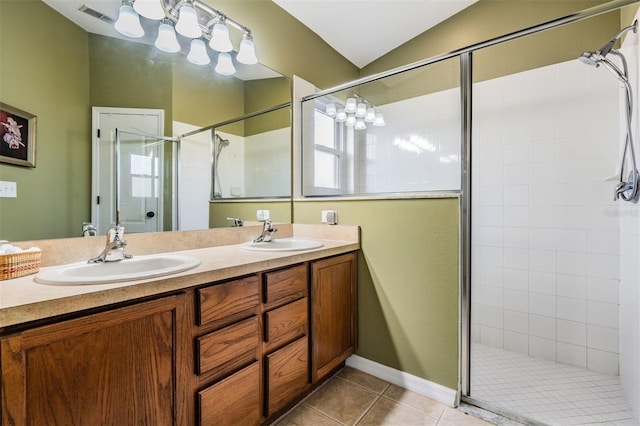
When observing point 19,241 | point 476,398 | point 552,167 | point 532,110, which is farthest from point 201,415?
point 532,110

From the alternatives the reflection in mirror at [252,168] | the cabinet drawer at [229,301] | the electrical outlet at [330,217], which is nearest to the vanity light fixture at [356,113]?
the reflection in mirror at [252,168]

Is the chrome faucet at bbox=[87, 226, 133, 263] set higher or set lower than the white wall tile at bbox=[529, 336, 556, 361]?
higher

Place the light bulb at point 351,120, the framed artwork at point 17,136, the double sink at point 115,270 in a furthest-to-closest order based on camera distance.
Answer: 1. the light bulb at point 351,120
2. the framed artwork at point 17,136
3. the double sink at point 115,270

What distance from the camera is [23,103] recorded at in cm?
105

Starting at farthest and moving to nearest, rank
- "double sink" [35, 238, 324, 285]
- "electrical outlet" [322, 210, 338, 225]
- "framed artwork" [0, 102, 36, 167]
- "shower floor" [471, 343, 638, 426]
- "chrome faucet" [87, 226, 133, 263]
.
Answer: "electrical outlet" [322, 210, 338, 225] → "shower floor" [471, 343, 638, 426] → "chrome faucet" [87, 226, 133, 263] → "framed artwork" [0, 102, 36, 167] → "double sink" [35, 238, 324, 285]

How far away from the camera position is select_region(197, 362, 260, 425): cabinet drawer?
3.37ft

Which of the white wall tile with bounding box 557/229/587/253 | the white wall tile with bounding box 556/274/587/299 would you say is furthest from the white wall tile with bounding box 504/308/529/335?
the white wall tile with bounding box 557/229/587/253

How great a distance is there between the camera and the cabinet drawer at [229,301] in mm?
1026

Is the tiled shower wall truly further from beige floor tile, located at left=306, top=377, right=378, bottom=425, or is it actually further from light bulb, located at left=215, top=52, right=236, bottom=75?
light bulb, located at left=215, top=52, right=236, bottom=75

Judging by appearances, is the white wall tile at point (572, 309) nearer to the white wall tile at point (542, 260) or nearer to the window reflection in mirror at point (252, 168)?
the white wall tile at point (542, 260)

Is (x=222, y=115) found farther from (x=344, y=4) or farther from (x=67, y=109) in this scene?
→ (x=344, y=4)

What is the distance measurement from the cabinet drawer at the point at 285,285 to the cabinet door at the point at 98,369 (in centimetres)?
39

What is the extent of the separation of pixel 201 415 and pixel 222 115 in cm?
151

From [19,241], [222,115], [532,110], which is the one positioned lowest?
[19,241]
